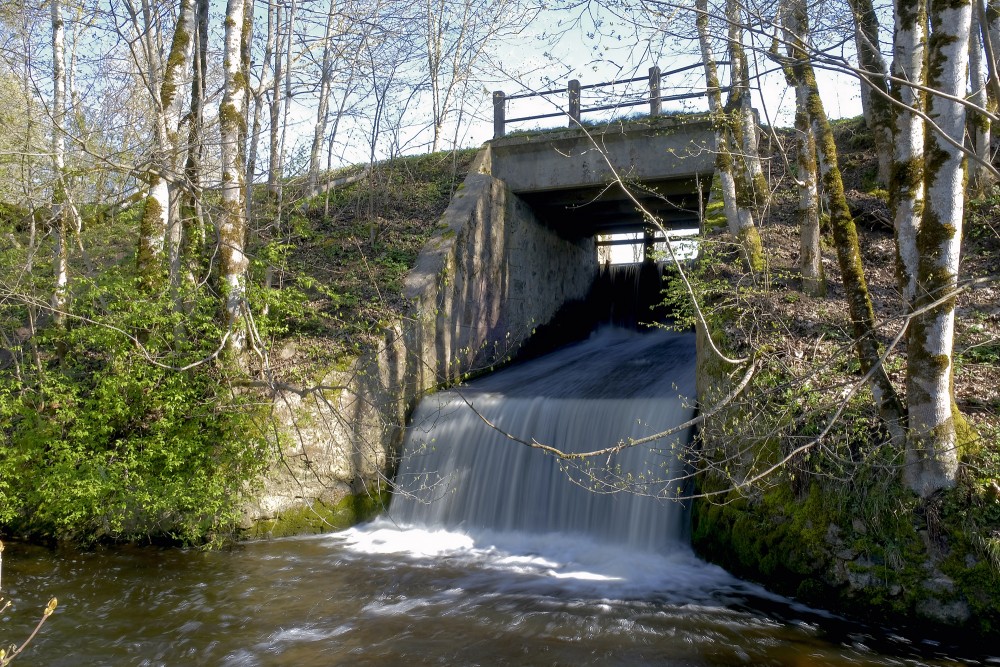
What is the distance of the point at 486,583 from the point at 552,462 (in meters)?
2.02

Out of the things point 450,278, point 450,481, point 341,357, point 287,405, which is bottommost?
point 450,481

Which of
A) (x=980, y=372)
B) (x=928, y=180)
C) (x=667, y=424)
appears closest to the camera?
(x=928, y=180)

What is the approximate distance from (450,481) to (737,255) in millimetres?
4750

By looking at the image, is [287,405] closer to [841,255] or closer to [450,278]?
[450,278]

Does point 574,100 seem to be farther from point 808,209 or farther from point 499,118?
point 499,118

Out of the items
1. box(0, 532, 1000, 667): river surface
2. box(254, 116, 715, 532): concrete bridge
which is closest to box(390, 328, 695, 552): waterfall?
box(0, 532, 1000, 667): river surface

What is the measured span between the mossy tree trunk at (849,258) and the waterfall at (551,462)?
75.8 inches

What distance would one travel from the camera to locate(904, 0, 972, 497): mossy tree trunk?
15.5ft

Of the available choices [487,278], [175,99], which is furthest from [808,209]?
[175,99]

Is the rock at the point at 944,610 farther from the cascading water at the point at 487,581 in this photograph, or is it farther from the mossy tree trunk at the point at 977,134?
the mossy tree trunk at the point at 977,134

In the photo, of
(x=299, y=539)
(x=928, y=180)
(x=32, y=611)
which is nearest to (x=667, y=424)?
(x=928, y=180)

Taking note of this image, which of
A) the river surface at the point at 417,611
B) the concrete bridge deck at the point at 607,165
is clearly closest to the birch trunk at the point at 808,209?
the concrete bridge deck at the point at 607,165

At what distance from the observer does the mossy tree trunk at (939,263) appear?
4.73 meters

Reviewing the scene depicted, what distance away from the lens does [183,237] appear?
31.6 ft
